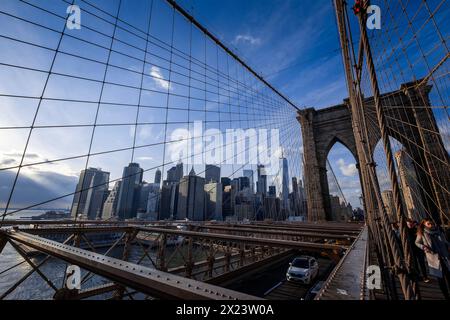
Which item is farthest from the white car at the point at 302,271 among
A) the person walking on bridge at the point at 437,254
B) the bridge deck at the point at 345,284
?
the bridge deck at the point at 345,284

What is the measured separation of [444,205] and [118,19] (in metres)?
17.5

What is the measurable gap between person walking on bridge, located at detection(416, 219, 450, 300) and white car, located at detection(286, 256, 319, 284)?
6647 millimetres

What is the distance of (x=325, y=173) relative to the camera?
15711 mm

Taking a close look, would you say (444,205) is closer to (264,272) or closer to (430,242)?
(264,272)

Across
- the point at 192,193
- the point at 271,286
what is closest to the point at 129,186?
the point at 192,193

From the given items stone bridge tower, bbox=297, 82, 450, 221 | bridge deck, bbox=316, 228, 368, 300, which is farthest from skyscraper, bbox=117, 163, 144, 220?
stone bridge tower, bbox=297, 82, 450, 221

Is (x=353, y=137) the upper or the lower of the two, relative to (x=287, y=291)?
upper

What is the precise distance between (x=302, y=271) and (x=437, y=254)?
23.2ft

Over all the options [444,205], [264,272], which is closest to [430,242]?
[264,272]

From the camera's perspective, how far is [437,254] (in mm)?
3354

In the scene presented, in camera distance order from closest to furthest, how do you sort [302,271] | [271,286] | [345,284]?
A: 1. [345,284]
2. [271,286]
3. [302,271]

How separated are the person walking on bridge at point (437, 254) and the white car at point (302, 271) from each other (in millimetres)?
6647

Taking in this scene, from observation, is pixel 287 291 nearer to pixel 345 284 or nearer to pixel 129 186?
pixel 345 284

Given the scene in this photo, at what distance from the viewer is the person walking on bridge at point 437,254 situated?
3322mm
